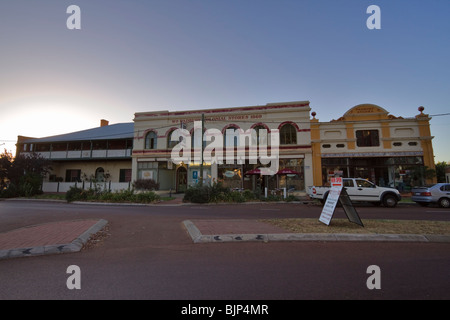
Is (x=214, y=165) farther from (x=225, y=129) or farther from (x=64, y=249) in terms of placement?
(x=64, y=249)

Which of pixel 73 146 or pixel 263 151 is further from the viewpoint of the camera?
pixel 73 146

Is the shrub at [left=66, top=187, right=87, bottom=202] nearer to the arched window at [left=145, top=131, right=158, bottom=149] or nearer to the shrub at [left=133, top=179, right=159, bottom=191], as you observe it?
the shrub at [left=133, top=179, right=159, bottom=191]

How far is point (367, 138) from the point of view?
73.1 feet

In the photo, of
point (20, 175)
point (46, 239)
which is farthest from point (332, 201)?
point (20, 175)

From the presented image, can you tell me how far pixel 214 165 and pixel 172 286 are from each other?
70.8 feet

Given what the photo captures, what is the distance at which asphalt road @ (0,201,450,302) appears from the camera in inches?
117

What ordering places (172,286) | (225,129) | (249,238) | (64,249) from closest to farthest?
1. (172,286)
2. (64,249)
3. (249,238)
4. (225,129)

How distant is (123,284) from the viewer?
324cm

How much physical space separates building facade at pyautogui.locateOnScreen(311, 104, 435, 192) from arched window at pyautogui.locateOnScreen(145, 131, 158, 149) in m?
17.1

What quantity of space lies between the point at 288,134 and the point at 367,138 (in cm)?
718

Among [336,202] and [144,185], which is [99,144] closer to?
[144,185]

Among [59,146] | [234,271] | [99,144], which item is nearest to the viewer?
[234,271]

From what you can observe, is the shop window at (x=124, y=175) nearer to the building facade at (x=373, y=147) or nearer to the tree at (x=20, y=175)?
the tree at (x=20, y=175)
